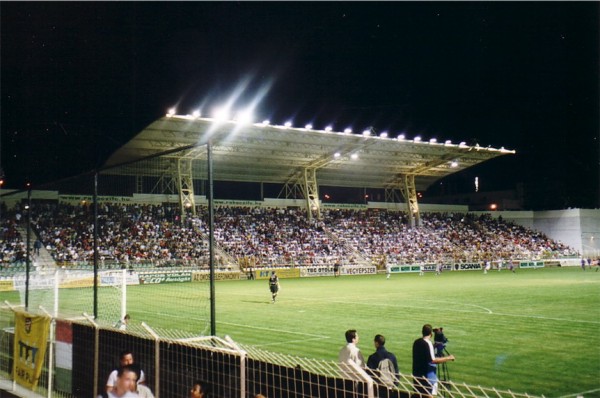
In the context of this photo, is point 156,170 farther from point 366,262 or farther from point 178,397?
point 178,397

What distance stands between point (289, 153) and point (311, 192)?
9.15 m

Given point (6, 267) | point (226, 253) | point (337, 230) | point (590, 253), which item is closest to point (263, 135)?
point (226, 253)

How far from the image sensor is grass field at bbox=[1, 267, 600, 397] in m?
11.1

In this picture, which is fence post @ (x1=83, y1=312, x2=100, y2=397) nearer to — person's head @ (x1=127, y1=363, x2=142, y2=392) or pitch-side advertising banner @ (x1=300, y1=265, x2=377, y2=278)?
person's head @ (x1=127, y1=363, x2=142, y2=392)

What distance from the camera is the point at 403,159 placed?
5731 cm

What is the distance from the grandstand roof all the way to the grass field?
51.8 ft

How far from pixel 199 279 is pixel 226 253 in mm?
7184

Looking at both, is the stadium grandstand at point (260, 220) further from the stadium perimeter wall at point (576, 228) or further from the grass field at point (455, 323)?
the grass field at point (455, 323)

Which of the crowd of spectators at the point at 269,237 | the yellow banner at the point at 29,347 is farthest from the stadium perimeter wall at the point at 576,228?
the yellow banner at the point at 29,347

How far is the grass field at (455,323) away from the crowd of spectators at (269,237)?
39.3ft

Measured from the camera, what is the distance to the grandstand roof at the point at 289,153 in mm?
43347

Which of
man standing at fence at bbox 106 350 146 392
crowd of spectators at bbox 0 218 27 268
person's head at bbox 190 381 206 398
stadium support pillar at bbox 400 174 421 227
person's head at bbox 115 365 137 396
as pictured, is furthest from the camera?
stadium support pillar at bbox 400 174 421 227

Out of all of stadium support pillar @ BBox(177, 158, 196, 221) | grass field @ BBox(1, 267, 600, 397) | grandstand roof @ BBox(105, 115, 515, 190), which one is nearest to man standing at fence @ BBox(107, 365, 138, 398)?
grass field @ BBox(1, 267, 600, 397)

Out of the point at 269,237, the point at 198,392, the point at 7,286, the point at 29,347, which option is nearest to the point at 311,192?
the point at 269,237
